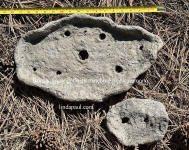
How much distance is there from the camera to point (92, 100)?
8.36 ft

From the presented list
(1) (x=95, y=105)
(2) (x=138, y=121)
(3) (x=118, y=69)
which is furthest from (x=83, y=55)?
(2) (x=138, y=121)

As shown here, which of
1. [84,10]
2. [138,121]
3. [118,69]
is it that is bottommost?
[138,121]

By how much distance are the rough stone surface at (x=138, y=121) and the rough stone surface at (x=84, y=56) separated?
0.15m

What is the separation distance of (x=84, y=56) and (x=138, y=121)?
67 centimetres

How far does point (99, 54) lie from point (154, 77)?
18.9 inches

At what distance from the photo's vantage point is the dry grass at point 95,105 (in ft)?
8.26

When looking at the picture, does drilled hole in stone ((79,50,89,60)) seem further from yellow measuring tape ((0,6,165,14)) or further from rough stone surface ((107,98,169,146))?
rough stone surface ((107,98,169,146))

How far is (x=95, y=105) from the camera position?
2600 mm

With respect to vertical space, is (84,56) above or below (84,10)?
below

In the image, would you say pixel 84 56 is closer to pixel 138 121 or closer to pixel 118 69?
pixel 118 69

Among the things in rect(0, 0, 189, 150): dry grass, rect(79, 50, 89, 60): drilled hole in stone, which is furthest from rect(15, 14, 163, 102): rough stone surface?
rect(0, 0, 189, 150): dry grass

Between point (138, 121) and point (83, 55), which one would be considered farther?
point (83, 55)

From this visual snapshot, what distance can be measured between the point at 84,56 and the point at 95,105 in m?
0.40

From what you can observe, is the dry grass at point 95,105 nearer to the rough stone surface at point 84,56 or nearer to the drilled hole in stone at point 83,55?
the rough stone surface at point 84,56
